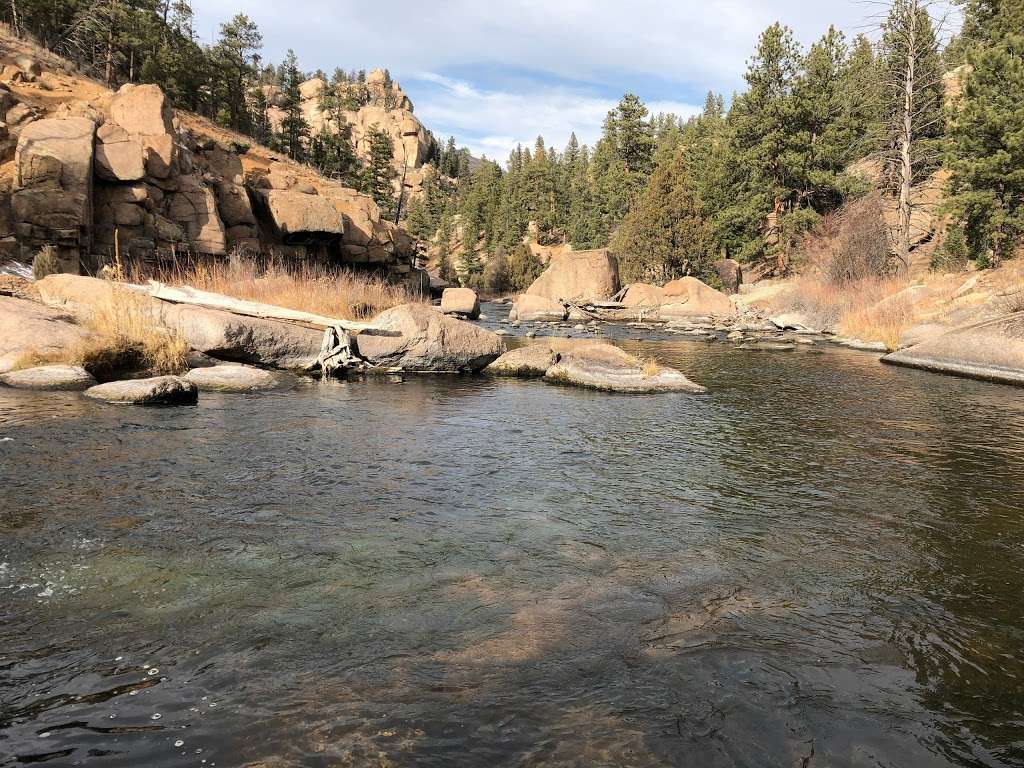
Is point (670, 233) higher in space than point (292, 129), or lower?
lower

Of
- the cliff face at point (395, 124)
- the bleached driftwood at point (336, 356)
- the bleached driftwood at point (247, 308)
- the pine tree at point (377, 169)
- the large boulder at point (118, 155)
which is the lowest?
the bleached driftwood at point (336, 356)

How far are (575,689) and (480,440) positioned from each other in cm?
563

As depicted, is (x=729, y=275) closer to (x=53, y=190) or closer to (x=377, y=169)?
(x=53, y=190)

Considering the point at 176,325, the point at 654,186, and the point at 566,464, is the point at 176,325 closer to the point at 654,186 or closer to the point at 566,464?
the point at 566,464

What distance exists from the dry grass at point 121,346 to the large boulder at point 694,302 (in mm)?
31431

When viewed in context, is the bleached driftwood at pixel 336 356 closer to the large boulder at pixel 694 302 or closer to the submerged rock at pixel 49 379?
the submerged rock at pixel 49 379

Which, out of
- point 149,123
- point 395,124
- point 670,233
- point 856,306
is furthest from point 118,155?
point 395,124

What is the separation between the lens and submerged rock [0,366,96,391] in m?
10.1

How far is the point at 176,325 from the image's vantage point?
1301 cm

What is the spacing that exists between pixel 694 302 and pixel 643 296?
3.52 meters

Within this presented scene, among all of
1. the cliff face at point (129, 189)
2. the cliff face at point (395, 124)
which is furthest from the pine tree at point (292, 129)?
the cliff face at point (395, 124)

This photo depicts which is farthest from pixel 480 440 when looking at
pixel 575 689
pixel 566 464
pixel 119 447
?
pixel 575 689

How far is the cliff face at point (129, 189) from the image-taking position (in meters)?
19.9

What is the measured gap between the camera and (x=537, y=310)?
38.5m
